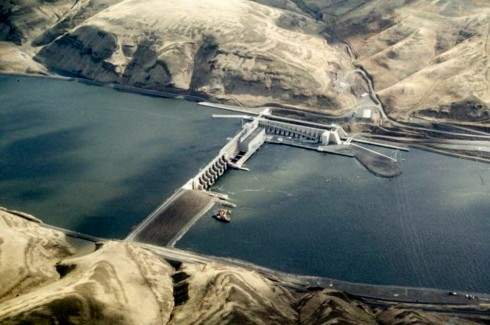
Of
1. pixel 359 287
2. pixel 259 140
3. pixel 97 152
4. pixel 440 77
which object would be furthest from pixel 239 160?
pixel 440 77

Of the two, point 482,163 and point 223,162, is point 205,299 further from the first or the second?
point 482,163

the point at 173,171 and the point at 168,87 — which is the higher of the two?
the point at 168,87

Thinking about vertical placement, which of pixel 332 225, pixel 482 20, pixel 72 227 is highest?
pixel 482 20

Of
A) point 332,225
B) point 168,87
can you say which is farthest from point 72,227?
point 168,87

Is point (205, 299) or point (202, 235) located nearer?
point (205, 299)

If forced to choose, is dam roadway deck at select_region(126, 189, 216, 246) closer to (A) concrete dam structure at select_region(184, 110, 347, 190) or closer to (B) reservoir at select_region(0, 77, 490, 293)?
(B) reservoir at select_region(0, 77, 490, 293)

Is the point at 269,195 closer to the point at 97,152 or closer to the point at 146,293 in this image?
the point at 146,293

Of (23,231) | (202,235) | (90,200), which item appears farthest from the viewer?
(90,200)

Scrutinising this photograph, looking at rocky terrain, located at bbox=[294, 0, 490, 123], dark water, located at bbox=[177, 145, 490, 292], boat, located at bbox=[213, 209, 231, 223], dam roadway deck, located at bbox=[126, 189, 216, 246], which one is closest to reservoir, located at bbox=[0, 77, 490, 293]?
dark water, located at bbox=[177, 145, 490, 292]
